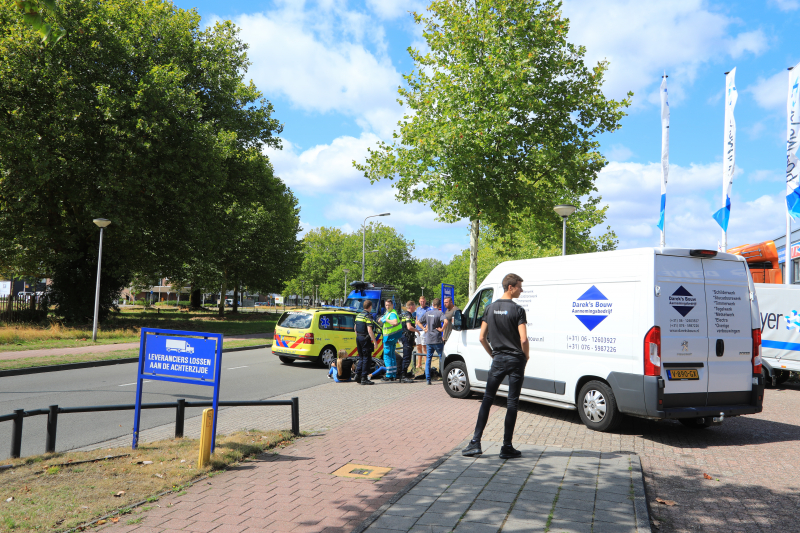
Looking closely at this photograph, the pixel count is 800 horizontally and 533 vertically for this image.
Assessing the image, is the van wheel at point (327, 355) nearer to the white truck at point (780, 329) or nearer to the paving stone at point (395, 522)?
the white truck at point (780, 329)

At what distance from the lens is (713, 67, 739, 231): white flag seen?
18.8 metres

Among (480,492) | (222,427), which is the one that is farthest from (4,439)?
(480,492)

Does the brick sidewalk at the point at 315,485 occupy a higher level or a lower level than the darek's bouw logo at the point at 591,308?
lower

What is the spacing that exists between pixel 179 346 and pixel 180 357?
12 cm

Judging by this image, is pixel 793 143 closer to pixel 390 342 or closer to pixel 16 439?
pixel 390 342

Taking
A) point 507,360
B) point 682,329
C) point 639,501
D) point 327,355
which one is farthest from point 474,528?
point 327,355

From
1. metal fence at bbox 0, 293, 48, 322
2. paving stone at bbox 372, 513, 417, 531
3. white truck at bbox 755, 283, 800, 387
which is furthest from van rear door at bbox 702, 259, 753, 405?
metal fence at bbox 0, 293, 48, 322

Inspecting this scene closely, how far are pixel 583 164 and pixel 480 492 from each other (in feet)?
52.0

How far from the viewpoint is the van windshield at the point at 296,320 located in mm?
14992

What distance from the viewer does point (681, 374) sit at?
6.85 meters

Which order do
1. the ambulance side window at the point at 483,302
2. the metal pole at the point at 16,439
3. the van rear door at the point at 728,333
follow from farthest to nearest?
the ambulance side window at the point at 483,302, the van rear door at the point at 728,333, the metal pole at the point at 16,439

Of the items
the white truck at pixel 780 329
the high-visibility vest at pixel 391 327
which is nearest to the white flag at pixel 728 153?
the white truck at pixel 780 329

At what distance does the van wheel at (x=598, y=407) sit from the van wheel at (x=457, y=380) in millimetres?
2634

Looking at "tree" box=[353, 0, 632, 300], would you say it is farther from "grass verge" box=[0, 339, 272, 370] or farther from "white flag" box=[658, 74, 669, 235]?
"grass verge" box=[0, 339, 272, 370]
